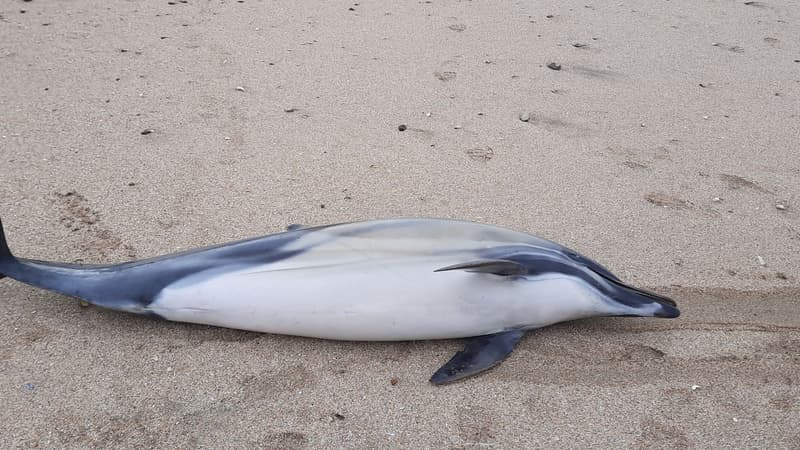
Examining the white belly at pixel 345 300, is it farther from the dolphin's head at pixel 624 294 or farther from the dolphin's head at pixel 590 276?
the dolphin's head at pixel 624 294

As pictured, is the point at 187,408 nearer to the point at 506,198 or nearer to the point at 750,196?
the point at 506,198

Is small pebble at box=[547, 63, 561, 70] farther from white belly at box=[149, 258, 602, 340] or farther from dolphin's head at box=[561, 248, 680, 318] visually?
white belly at box=[149, 258, 602, 340]

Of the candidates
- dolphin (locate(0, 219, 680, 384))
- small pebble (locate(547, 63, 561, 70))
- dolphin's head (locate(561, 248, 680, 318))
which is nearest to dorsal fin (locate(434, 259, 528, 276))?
dolphin (locate(0, 219, 680, 384))

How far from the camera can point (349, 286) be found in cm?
238

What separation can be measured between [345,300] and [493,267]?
1.77 ft

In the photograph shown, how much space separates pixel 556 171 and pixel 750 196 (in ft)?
3.38

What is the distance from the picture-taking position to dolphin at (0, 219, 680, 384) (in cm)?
237

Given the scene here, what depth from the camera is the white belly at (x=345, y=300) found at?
7.76 feet

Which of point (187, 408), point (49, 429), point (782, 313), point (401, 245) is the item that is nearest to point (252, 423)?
point (187, 408)

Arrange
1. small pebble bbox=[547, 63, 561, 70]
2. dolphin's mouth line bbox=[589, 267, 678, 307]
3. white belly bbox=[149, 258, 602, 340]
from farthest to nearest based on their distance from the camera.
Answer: small pebble bbox=[547, 63, 561, 70] → dolphin's mouth line bbox=[589, 267, 678, 307] → white belly bbox=[149, 258, 602, 340]

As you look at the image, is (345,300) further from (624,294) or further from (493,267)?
(624,294)

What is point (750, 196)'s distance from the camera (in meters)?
3.58

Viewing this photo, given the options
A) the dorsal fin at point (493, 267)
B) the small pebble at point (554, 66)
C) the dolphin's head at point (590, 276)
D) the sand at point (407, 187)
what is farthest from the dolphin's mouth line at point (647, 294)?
the small pebble at point (554, 66)

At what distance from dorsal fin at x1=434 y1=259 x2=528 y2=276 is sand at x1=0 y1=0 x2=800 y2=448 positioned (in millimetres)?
310
